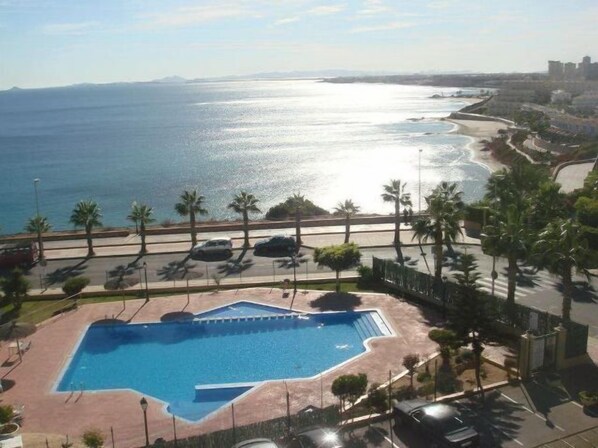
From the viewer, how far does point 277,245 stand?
4506cm

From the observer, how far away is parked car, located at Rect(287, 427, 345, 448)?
1766 centimetres

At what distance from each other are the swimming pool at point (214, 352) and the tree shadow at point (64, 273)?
979 centimetres

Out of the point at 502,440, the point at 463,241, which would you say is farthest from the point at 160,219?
the point at 502,440

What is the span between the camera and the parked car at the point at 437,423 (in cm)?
1806

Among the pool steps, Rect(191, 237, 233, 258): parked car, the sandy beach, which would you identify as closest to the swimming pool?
the pool steps

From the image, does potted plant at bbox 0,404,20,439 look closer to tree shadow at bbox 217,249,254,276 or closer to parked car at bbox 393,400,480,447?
parked car at bbox 393,400,480,447

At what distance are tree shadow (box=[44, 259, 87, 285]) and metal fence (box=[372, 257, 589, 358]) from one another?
771 inches

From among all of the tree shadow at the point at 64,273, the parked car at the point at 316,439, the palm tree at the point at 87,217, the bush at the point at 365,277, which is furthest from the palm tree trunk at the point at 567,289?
the palm tree at the point at 87,217

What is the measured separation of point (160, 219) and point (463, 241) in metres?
48.1

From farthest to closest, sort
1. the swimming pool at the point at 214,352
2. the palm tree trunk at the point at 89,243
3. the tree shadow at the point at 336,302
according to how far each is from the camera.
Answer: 1. the palm tree trunk at the point at 89,243
2. the tree shadow at the point at 336,302
3. the swimming pool at the point at 214,352

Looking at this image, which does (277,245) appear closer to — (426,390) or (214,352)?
(214,352)

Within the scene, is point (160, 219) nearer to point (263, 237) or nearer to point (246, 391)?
point (263, 237)

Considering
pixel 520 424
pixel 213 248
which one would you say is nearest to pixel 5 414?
pixel 520 424

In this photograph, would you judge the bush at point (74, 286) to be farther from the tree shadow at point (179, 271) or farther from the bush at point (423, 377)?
the bush at point (423, 377)
